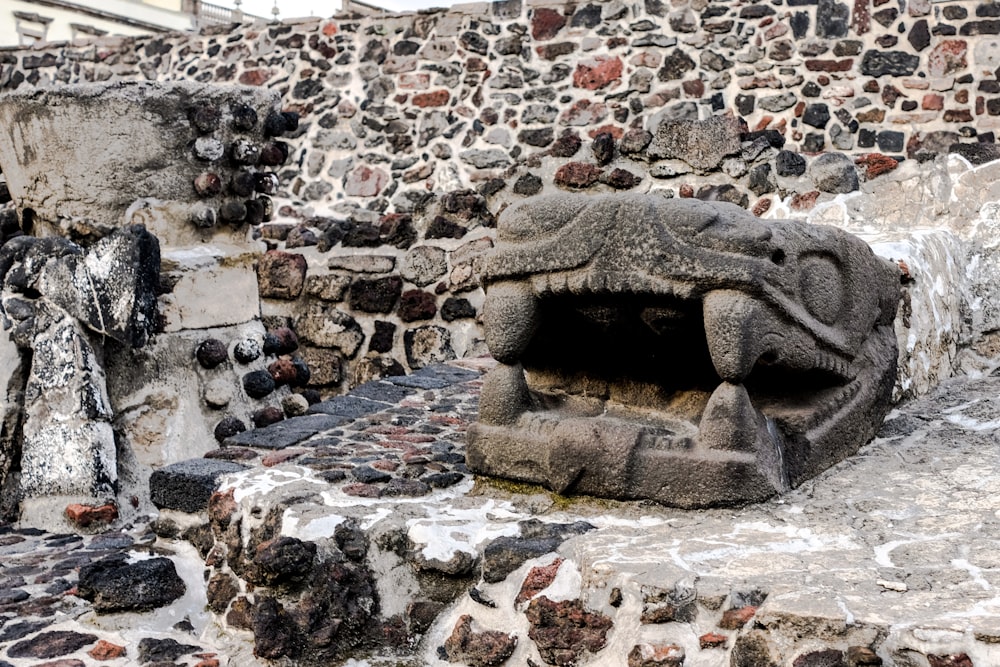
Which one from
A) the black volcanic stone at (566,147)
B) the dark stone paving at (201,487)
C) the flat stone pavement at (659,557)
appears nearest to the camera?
the flat stone pavement at (659,557)

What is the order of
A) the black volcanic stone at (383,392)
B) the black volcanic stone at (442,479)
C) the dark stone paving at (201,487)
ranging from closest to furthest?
1. the dark stone paving at (201,487)
2. the black volcanic stone at (442,479)
3. the black volcanic stone at (383,392)

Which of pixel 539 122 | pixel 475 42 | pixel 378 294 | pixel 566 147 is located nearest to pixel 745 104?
pixel 566 147

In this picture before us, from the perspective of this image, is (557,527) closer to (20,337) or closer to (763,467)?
(763,467)

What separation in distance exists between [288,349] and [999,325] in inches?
132

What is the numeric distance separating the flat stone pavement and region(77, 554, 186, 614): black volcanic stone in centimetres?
3

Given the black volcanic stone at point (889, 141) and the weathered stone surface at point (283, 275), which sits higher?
the black volcanic stone at point (889, 141)

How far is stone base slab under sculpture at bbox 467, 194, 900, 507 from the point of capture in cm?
302

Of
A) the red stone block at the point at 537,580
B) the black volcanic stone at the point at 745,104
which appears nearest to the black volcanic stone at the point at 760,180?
the black volcanic stone at the point at 745,104

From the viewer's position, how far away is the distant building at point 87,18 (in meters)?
20.5

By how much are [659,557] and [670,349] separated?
0.83m

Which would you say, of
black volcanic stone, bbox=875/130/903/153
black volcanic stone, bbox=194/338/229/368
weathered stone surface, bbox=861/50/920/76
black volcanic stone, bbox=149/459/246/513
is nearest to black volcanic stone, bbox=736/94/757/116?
weathered stone surface, bbox=861/50/920/76

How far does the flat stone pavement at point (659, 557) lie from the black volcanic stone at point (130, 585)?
0.11 ft

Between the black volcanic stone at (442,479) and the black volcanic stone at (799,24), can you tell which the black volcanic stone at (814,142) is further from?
the black volcanic stone at (442,479)

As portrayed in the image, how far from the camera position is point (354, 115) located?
820 cm
